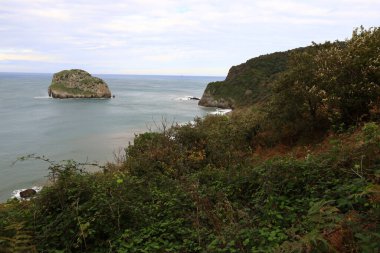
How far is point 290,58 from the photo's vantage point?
16688 millimetres

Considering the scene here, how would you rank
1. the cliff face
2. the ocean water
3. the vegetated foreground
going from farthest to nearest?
the cliff face, the ocean water, the vegetated foreground

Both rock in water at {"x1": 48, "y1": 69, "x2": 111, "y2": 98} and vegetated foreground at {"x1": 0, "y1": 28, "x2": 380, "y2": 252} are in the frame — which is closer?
vegetated foreground at {"x1": 0, "y1": 28, "x2": 380, "y2": 252}

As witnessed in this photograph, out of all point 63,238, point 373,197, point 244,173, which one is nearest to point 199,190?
point 244,173

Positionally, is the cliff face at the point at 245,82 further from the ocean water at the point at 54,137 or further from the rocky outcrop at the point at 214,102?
the ocean water at the point at 54,137

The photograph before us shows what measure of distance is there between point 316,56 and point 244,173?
9976mm

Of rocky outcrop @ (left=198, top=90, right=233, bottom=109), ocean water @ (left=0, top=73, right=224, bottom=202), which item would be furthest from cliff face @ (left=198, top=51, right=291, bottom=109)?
ocean water @ (left=0, top=73, right=224, bottom=202)

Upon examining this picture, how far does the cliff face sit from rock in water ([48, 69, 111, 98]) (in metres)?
38.6

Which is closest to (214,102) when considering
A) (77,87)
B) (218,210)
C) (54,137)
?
(54,137)

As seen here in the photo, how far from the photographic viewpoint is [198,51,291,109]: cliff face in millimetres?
77312

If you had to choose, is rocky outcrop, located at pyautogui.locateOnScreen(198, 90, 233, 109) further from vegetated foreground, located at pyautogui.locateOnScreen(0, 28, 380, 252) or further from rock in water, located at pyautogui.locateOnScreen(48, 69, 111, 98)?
vegetated foreground, located at pyautogui.locateOnScreen(0, 28, 380, 252)

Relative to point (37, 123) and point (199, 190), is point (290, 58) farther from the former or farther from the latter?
point (37, 123)

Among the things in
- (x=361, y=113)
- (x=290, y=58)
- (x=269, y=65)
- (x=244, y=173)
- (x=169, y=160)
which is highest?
(x=269, y=65)

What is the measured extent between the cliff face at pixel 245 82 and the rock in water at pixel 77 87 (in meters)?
38.6

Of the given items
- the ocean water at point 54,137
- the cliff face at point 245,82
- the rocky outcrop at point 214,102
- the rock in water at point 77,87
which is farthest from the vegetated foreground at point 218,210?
the rock in water at point 77,87
